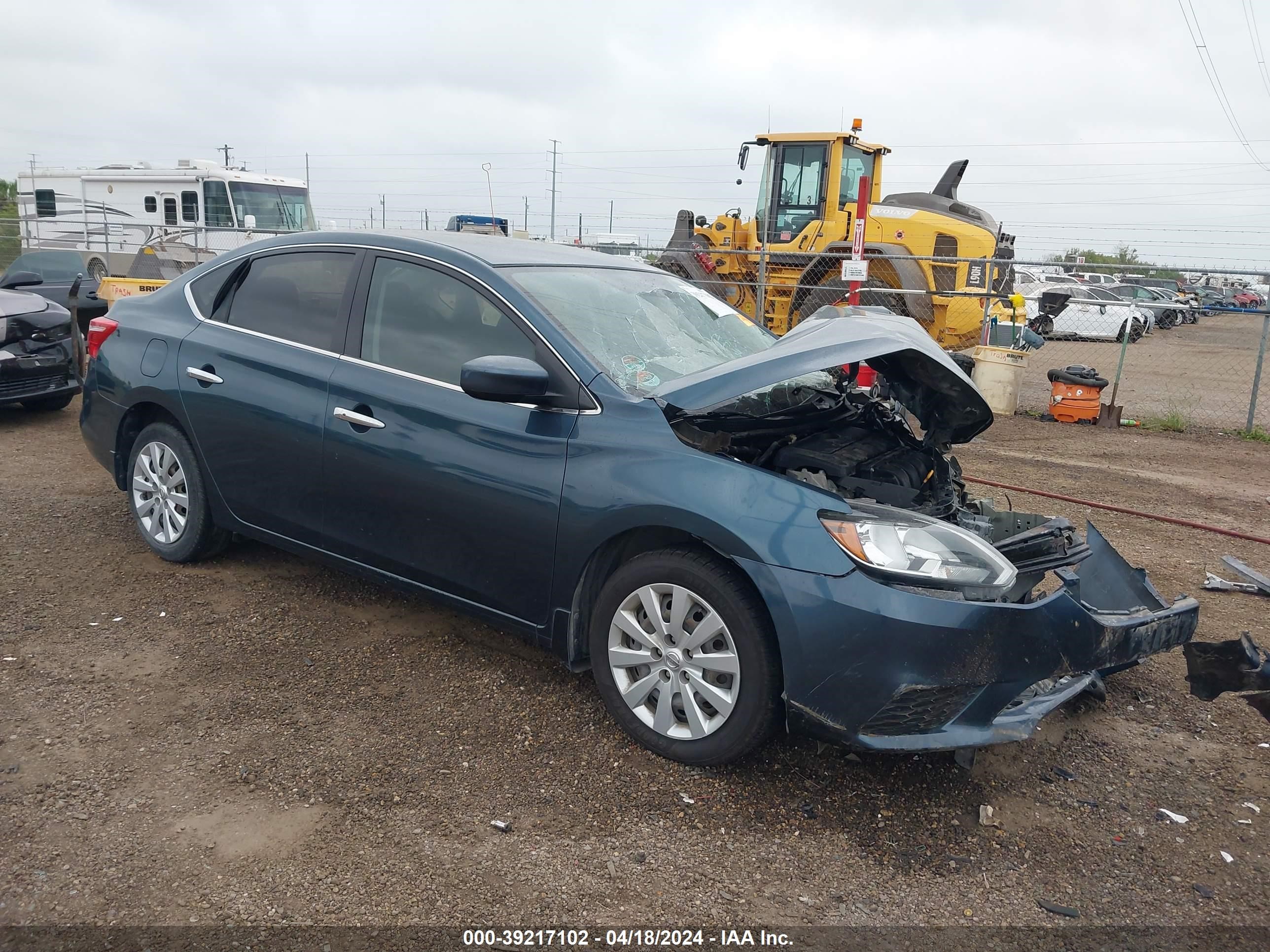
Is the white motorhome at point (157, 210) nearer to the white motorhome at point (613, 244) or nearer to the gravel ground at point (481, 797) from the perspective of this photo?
the white motorhome at point (613, 244)

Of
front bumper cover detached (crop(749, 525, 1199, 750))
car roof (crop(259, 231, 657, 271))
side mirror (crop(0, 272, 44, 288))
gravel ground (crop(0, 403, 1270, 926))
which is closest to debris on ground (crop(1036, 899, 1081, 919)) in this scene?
gravel ground (crop(0, 403, 1270, 926))

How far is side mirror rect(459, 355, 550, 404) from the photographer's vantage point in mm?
3277

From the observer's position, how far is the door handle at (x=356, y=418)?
12.4ft

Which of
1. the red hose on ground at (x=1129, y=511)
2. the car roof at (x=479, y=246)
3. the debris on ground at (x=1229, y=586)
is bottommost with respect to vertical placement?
the debris on ground at (x=1229, y=586)

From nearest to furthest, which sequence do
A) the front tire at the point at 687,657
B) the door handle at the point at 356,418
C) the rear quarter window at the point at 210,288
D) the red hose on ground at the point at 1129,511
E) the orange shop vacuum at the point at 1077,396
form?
the front tire at the point at 687,657 < the door handle at the point at 356,418 < the rear quarter window at the point at 210,288 < the red hose on ground at the point at 1129,511 < the orange shop vacuum at the point at 1077,396

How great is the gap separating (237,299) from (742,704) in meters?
3.05

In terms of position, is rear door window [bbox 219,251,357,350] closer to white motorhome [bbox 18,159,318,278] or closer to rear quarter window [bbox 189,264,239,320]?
rear quarter window [bbox 189,264,239,320]

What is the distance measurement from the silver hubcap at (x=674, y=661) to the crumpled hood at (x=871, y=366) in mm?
655

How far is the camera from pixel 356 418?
3.83m

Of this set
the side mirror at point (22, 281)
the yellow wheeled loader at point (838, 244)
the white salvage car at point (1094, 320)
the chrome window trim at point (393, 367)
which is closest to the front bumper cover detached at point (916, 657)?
the chrome window trim at point (393, 367)

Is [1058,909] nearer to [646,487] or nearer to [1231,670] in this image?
[1231,670]

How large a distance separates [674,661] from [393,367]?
1655mm

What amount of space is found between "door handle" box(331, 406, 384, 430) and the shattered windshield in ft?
2.54

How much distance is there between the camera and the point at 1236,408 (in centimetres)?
1300
